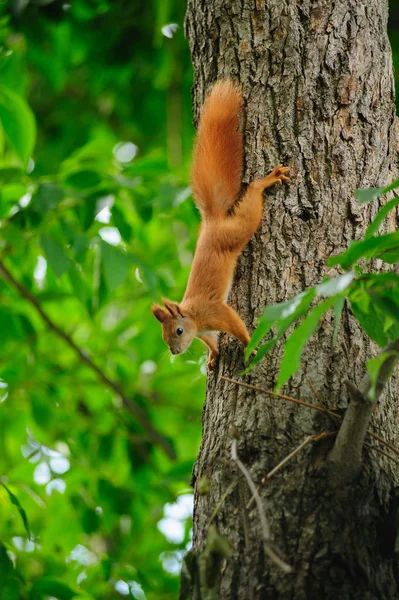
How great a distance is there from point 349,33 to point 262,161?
1.46 feet

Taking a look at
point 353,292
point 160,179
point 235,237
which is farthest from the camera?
point 160,179

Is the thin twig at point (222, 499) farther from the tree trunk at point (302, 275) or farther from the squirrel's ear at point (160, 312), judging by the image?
the squirrel's ear at point (160, 312)

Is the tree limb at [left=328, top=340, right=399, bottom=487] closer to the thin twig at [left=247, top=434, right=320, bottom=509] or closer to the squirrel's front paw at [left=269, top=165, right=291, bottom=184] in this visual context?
the thin twig at [left=247, top=434, right=320, bottom=509]

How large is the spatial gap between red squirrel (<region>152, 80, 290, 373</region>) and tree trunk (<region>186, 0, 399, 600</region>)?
41 mm

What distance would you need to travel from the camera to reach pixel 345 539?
145 centimetres

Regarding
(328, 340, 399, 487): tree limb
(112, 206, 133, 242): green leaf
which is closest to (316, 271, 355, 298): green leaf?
(328, 340, 399, 487): tree limb

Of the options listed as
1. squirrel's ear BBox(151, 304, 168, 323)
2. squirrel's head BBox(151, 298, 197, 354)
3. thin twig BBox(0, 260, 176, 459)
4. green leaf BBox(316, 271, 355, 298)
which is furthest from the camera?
thin twig BBox(0, 260, 176, 459)

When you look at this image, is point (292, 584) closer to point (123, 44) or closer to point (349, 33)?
point (349, 33)

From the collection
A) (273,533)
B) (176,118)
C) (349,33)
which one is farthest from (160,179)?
(273,533)

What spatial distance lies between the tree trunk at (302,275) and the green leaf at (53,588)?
0.89 meters

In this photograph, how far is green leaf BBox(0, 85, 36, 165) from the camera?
8.61 ft

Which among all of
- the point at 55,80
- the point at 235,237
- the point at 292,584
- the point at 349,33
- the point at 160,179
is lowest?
the point at 292,584

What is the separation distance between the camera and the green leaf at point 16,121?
2.62 metres

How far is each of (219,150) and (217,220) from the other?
29 cm
